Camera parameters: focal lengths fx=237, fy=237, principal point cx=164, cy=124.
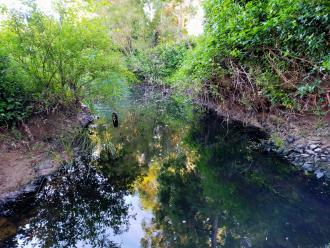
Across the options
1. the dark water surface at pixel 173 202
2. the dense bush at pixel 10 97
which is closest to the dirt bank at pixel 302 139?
the dark water surface at pixel 173 202

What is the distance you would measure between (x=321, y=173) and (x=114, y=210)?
14.6 feet

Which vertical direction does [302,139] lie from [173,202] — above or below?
above

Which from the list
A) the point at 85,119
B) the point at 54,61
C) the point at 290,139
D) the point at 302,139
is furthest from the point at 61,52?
the point at 302,139

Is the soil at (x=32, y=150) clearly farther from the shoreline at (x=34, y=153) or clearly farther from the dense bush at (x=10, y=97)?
the dense bush at (x=10, y=97)

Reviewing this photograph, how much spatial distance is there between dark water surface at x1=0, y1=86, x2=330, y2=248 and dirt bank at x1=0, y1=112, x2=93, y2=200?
1.31 ft

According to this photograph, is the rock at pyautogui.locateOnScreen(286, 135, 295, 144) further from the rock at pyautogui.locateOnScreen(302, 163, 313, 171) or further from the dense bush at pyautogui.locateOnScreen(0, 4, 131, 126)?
the dense bush at pyautogui.locateOnScreen(0, 4, 131, 126)

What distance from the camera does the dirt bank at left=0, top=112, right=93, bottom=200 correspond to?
525cm

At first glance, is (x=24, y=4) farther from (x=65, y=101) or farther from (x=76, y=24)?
(x=65, y=101)

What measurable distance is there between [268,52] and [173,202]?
501cm

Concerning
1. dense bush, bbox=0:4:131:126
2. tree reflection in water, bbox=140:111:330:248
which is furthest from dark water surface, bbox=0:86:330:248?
dense bush, bbox=0:4:131:126

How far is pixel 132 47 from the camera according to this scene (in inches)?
1077

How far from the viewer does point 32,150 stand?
21.4 ft

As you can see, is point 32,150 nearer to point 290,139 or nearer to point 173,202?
point 173,202

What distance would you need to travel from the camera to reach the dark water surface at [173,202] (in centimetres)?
385
